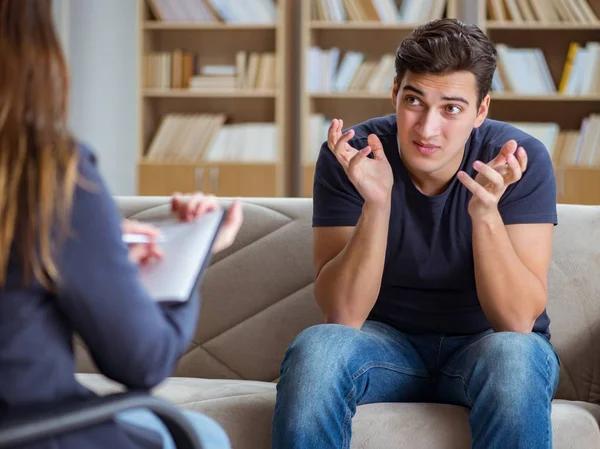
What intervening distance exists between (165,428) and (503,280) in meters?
0.85

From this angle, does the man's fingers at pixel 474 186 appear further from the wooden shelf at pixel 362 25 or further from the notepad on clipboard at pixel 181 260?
the wooden shelf at pixel 362 25

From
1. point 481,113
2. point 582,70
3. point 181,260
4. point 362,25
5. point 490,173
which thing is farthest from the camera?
point 362,25

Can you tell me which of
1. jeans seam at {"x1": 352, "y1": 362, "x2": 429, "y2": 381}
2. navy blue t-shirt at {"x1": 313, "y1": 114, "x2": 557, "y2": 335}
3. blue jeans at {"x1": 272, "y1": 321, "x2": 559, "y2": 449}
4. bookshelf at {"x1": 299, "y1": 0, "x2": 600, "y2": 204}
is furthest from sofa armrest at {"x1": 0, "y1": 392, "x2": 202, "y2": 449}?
bookshelf at {"x1": 299, "y1": 0, "x2": 600, "y2": 204}

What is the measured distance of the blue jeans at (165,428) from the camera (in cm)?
106

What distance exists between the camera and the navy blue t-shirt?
1.84 meters

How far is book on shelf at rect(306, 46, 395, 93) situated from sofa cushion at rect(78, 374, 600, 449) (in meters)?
2.94

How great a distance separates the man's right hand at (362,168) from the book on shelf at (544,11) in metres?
2.84

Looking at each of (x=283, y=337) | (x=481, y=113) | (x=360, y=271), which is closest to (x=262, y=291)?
(x=283, y=337)

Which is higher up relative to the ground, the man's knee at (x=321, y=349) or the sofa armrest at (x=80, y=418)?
the sofa armrest at (x=80, y=418)

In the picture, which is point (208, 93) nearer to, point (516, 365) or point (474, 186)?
point (474, 186)

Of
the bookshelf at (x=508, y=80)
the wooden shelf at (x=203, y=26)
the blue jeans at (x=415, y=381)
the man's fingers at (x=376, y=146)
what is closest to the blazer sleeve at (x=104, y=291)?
the blue jeans at (x=415, y=381)

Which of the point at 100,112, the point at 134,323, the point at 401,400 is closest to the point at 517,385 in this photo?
the point at 401,400

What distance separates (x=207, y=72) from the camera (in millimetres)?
4723

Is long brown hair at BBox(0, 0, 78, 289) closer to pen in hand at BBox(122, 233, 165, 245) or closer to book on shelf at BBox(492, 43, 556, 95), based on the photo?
pen in hand at BBox(122, 233, 165, 245)
